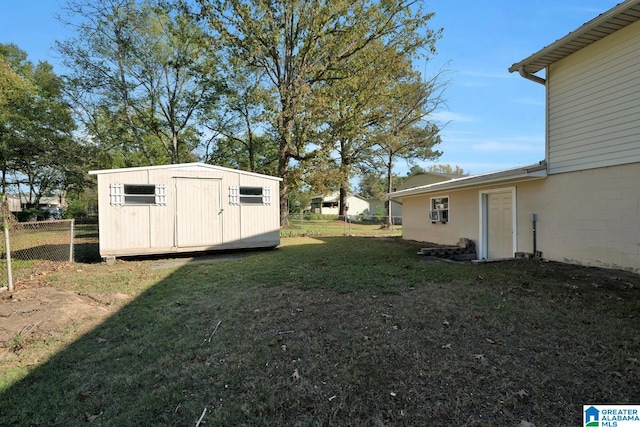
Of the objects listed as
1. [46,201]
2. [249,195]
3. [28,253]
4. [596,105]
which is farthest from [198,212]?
[46,201]

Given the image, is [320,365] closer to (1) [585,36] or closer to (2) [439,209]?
(1) [585,36]

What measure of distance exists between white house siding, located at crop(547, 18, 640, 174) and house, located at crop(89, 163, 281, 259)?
24.8 ft

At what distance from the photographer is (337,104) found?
1673cm

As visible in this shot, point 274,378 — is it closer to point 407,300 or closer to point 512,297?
point 407,300

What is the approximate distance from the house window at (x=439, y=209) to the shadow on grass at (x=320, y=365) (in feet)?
21.5

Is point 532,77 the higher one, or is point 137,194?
point 532,77

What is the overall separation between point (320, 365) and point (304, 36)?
16554mm

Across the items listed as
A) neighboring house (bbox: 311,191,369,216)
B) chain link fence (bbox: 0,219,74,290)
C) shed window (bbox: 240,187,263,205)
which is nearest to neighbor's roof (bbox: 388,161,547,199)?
shed window (bbox: 240,187,263,205)

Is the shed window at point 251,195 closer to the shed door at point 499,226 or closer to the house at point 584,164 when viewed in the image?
the house at point 584,164

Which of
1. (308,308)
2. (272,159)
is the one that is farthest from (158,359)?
(272,159)

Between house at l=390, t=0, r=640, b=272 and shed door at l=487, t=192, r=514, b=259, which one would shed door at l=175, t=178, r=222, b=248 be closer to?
house at l=390, t=0, r=640, b=272

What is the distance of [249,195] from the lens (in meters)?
9.70

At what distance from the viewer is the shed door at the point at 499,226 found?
8375mm

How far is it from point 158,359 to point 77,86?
830 inches
